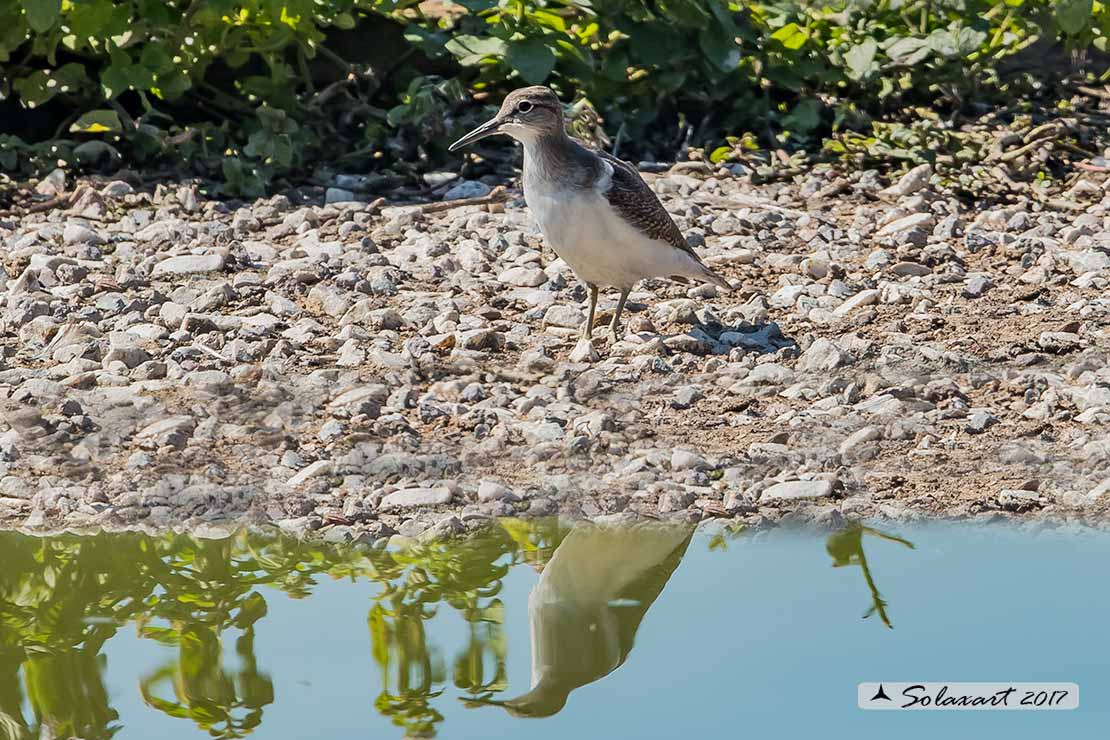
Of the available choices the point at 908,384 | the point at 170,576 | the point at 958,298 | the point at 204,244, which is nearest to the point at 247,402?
the point at 170,576

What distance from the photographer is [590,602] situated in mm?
4859

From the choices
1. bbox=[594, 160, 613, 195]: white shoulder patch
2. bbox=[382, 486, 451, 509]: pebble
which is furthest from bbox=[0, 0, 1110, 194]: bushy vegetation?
bbox=[382, 486, 451, 509]: pebble

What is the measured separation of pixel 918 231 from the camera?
7766 mm

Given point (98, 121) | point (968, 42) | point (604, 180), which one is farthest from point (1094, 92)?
point (98, 121)

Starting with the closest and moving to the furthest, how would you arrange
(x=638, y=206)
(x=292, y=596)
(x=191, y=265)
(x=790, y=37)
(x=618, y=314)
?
(x=292, y=596) < (x=638, y=206) < (x=618, y=314) < (x=191, y=265) < (x=790, y=37)

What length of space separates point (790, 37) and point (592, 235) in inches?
119

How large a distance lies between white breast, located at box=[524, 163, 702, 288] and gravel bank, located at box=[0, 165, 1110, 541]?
28 centimetres

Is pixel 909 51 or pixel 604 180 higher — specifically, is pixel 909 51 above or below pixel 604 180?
above

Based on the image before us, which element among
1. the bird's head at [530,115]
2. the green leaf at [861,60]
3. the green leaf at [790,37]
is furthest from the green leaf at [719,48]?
the bird's head at [530,115]

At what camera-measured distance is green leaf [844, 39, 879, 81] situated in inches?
347

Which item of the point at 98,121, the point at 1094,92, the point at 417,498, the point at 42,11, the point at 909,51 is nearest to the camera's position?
the point at 417,498

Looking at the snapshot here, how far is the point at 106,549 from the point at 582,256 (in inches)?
91.3

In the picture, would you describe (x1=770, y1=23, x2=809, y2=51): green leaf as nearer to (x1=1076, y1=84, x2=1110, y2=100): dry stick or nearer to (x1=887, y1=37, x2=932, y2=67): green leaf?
(x1=887, y1=37, x2=932, y2=67): green leaf

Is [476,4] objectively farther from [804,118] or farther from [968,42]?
[968,42]
